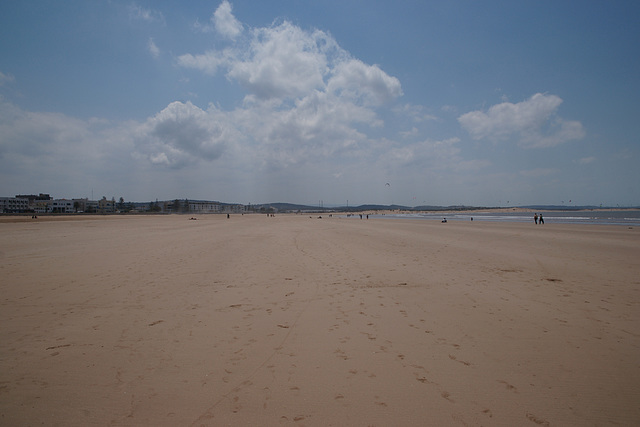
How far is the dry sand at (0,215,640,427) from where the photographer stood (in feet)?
10.4

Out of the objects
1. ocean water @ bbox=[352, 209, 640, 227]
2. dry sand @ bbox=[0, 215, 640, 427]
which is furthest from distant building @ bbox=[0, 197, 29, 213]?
ocean water @ bbox=[352, 209, 640, 227]

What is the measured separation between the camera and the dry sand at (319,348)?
3176 millimetres

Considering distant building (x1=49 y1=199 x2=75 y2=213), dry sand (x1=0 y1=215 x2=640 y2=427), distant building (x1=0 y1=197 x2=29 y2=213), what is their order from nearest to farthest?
dry sand (x1=0 y1=215 x2=640 y2=427) → distant building (x1=0 y1=197 x2=29 y2=213) → distant building (x1=49 y1=199 x2=75 y2=213)

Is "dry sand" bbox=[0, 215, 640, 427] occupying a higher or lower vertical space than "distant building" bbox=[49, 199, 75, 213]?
lower

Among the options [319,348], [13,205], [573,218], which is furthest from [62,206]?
[573,218]

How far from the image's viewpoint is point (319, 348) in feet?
15.0

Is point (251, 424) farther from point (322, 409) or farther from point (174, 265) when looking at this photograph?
point (174, 265)

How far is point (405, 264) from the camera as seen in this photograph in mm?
11062

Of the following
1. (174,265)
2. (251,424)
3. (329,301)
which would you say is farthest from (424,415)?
(174,265)

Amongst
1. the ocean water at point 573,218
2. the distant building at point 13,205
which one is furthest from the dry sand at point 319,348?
the distant building at point 13,205

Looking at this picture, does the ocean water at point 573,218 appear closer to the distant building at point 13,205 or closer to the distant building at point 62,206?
the distant building at point 13,205

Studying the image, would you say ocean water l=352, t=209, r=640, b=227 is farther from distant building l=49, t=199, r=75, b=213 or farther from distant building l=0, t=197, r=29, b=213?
distant building l=49, t=199, r=75, b=213

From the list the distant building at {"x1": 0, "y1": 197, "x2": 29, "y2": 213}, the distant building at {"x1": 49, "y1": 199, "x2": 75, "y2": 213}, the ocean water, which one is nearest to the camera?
the ocean water

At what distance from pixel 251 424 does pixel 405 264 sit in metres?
9.12
